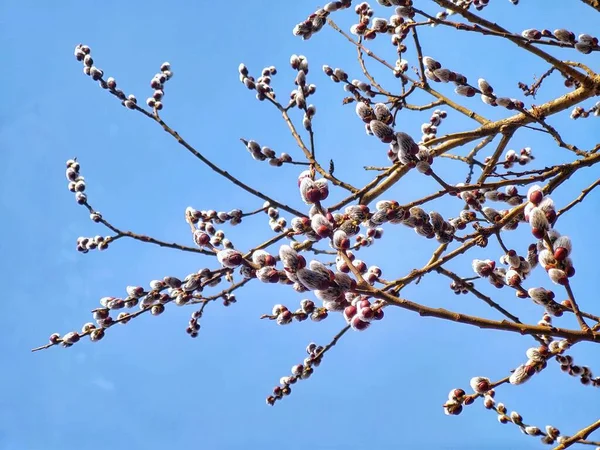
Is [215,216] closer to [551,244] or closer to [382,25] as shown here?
[382,25]

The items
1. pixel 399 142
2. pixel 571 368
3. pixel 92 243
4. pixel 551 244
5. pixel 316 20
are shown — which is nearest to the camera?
pixel 551 244

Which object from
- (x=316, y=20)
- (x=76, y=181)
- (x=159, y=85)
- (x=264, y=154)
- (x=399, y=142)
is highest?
(x=159, y=85)

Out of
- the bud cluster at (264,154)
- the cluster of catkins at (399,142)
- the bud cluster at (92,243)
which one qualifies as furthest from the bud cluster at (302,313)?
the bud cluster at (92,243)

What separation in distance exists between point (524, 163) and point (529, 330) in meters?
3.94

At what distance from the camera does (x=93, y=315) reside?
3.60 m

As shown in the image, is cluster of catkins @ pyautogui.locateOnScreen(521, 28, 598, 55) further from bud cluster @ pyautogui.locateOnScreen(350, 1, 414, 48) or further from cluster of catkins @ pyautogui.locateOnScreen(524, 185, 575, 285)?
cluster of catkins @ pyautogui.locateOnScreen(524, 185, 575, 285)

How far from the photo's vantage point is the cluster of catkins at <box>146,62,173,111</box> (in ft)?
14.1

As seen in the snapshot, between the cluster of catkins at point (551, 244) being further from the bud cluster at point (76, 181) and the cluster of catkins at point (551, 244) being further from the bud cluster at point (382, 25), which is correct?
the bud cluster at point (76, 181)

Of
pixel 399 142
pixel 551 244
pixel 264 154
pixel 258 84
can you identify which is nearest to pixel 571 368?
pixel 551 244

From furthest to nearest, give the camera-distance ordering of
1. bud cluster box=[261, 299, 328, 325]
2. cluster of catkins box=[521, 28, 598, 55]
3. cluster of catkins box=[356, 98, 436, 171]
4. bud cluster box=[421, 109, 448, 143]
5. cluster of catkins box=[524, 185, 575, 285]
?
bud cluster box=[421, 109, 448, 143], cluster of catkins box=[521, 28, 598, 55], bud cluster box=[261, 299, 328, 325], cluster of catkins box=[356, 98, 436, 171], cluster of catkins box=[524, 185, 575, 285]

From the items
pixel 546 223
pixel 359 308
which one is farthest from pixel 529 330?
pixel 359 308

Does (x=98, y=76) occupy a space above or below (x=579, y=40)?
above

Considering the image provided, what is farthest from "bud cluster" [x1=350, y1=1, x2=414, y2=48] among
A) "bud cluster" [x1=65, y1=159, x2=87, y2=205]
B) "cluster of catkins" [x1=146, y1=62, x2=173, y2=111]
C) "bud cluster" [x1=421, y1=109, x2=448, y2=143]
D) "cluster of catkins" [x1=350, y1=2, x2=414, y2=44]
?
"bud cluster" [x1=65, y1=159, x2=87, y2=205]

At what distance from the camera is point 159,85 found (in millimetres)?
4559
